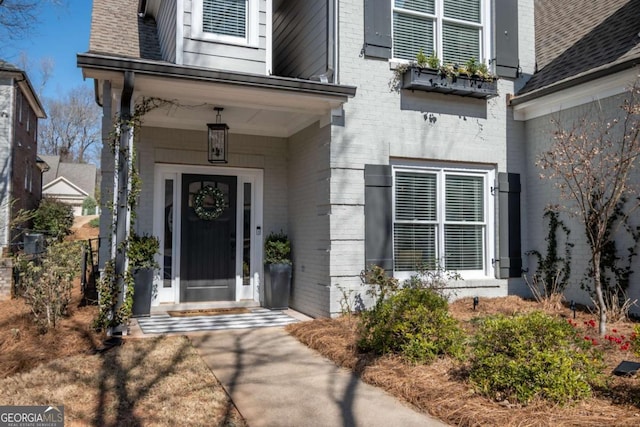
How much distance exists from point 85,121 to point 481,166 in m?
38.0

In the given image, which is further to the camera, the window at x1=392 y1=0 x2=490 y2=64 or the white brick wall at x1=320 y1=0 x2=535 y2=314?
the window at x1=392 y1=0 x2=490 y2=64

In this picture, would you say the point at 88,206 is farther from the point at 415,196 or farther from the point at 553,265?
the point at 553,265

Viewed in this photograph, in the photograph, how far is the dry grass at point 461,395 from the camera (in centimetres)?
316

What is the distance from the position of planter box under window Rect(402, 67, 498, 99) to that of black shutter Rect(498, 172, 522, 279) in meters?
1.29

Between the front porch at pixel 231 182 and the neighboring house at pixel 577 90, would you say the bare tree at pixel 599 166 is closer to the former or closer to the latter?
the neighboring house at pixel 577 90

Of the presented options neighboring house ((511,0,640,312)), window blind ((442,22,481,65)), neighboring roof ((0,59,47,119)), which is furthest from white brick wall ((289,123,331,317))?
neighboring roof ((0,59,47,119))

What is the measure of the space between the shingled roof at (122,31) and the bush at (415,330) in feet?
18.6

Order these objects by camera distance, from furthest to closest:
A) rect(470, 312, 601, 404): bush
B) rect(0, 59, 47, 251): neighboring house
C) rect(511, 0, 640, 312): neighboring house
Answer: rect(0, 59, 47, 251): neighboring house
rect(511, 0, 640, 312): neighboring house
rect(470, 312, 601, 404): bush

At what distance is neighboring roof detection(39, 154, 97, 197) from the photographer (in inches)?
1303

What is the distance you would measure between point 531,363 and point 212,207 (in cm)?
557

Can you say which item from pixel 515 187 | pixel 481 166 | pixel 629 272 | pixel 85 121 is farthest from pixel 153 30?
pixel 85 121

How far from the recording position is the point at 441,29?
295 inches

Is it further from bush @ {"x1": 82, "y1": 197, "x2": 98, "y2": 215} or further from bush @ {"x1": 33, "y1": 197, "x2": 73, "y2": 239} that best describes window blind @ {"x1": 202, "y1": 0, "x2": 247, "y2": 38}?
bush @ {"x1": 82, "y1": 197, "x2": 98, "y2": 215}

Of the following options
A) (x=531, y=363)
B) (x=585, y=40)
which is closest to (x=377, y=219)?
(x=531, y=363)
